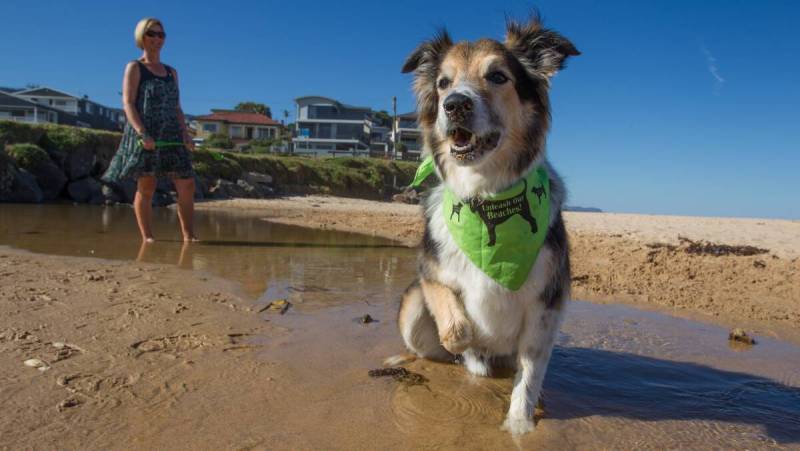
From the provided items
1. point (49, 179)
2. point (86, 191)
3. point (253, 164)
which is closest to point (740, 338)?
point (86, 191)

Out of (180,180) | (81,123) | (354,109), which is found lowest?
(180,180)

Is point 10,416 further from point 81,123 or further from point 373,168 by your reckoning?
point 81,123

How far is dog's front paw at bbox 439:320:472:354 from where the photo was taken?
9.93 ft

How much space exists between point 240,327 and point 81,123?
276 feet

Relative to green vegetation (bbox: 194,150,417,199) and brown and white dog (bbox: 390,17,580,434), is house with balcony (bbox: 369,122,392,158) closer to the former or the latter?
green vegetation (bbox: 194,150,417,199)

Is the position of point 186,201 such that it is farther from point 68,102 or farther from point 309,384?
point 68,102

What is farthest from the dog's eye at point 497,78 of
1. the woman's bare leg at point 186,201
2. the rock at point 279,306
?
the woman's bare leg at point 186,201

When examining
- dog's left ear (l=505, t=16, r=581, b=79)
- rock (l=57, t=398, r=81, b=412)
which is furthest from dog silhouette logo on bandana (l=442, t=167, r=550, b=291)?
rock (l=57, t=398, r=81, b=412)

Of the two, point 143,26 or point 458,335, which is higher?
point 143,26

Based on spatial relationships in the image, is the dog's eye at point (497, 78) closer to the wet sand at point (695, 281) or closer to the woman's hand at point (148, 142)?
the wet sand at point (695, 281)

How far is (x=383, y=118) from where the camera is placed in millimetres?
Result: 97438

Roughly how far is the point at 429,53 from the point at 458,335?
2.30m

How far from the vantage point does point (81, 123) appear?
72.4 metres

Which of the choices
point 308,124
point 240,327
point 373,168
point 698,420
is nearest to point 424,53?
point 240,327
